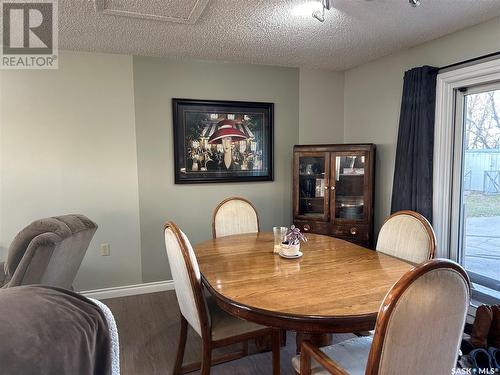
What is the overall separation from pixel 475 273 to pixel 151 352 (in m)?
2.48

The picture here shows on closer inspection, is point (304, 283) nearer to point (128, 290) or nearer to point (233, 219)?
point (233, 219)

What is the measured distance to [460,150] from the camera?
266cm

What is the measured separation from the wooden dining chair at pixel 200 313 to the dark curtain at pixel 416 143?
1.69 metres

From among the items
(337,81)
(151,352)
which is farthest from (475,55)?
(151,352)

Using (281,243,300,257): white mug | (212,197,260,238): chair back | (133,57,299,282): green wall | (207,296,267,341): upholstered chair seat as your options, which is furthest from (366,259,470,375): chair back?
(133,57,299,282): green wall

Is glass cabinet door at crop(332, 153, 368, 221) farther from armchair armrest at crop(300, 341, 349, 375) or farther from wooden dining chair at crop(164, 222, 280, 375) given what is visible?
armchair armrest at crop(300, 341, 349, 375)

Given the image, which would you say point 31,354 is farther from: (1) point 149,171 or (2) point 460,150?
(2) point 460,150

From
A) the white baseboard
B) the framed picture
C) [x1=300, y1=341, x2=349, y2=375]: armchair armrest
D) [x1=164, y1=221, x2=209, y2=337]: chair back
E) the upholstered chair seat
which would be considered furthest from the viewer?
the framed picture

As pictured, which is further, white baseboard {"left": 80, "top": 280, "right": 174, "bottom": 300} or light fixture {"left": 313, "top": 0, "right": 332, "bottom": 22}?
white baseboard {"left": 80, "top": 280, "right": 174, "bottom": 300}

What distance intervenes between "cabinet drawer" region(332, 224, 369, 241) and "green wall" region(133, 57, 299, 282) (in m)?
0.71

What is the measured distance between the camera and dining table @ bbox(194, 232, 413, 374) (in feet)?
4.33

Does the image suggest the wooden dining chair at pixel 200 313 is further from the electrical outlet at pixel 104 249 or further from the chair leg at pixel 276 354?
the electrical outlet at pixel 104 249

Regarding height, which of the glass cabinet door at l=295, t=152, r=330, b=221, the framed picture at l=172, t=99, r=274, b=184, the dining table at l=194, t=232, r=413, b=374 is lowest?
the dining table at l=194, t=232, r=413, b=374

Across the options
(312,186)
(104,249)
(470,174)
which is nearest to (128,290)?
(104,249)
